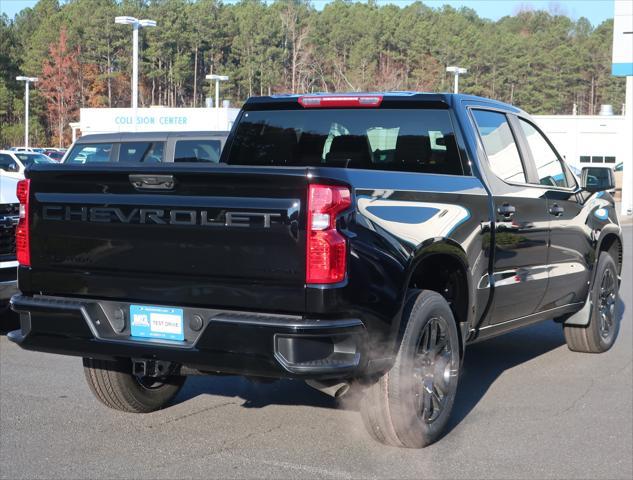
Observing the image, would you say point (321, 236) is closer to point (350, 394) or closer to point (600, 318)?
point (350, 394)

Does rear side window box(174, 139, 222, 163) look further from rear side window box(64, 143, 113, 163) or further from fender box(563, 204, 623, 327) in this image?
fender box(563, 204, 623, 327)

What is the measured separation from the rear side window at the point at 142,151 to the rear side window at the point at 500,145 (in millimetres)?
7731

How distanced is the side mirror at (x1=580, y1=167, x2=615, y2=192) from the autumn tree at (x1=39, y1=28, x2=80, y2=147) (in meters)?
91.2

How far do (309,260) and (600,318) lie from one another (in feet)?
14.4

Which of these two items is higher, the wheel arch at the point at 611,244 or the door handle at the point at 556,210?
the door handle at the point at 556,210

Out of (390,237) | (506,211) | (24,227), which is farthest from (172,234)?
(506,211)

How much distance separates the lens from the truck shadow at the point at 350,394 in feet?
20.2

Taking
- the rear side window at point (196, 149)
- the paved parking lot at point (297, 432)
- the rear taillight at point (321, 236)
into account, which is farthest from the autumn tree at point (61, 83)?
the rear taillight at point (321, 236)

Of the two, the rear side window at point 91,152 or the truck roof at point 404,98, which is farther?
the rear side window at point 91,152

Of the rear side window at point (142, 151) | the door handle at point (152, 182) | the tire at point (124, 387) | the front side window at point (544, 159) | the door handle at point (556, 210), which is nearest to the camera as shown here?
the door handle at point (152, 182)

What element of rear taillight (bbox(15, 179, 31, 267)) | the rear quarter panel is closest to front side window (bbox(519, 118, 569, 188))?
the rear quarter panel

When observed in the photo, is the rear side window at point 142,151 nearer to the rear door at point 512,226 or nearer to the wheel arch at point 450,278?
the rear door at point 512,226

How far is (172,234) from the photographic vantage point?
14.9 feet

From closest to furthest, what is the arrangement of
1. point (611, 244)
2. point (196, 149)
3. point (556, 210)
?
point (556, 210) < point (611, 244) < point (196, 149)
